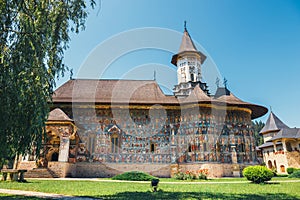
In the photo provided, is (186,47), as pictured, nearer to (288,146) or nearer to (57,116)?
(57,116)

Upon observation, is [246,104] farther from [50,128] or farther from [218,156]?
[50,128]

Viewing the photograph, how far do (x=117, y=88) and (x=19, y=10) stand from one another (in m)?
15.7

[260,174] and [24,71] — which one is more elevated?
[24,71]

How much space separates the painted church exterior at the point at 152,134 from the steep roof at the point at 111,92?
94 mm

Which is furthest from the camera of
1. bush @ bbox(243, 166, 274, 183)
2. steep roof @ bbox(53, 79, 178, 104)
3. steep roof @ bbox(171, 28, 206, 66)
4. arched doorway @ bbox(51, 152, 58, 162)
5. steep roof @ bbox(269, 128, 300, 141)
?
steep roof @ bbox(269, 128, 300, 141)

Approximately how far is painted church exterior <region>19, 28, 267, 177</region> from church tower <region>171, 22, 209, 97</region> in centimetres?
395

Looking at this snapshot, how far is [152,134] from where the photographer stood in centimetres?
1895

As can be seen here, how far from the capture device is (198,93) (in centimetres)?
1992

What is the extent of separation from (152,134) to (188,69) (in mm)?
9793

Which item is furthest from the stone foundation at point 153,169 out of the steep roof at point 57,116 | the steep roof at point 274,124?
the steep roof at point 274,124

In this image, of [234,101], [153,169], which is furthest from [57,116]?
[234,101]

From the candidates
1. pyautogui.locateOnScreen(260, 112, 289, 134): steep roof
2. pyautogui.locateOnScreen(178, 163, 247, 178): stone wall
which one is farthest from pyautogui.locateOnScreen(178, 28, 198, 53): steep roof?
pyautogui.locateOnScreen(260, 112, 289, 134): steep roof

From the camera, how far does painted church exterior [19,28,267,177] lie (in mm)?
17672

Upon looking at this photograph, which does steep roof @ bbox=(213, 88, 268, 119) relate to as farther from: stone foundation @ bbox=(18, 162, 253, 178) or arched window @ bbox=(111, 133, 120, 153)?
arched window @ bbox=(111, 133, 120, 153)
